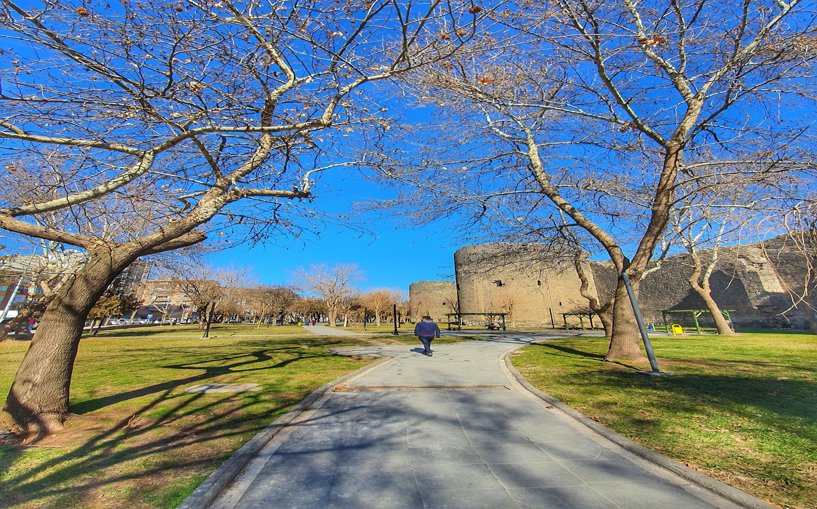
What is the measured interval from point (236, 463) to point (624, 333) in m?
8.47

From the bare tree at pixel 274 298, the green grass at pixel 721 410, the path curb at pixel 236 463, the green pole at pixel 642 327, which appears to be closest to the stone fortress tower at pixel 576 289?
the green grass at pixel 721 410

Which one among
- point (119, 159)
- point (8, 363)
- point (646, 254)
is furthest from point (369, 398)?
point (8, 363)

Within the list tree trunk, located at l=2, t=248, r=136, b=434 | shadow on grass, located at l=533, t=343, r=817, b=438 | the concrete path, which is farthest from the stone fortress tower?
the concrete path

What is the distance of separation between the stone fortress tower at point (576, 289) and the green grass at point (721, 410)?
1.42 metres

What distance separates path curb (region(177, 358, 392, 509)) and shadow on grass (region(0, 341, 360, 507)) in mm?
112

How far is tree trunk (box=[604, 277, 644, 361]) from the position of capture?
838 centimetres

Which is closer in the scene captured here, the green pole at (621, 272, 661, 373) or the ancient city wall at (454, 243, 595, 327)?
the green pole at (621, 272, 661, 373)

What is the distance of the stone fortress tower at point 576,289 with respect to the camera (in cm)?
1147

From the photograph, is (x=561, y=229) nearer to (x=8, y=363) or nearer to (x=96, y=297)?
(x=96, y=297)

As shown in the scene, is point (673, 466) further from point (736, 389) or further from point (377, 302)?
point (377, 302)

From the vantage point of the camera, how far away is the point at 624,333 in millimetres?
8453

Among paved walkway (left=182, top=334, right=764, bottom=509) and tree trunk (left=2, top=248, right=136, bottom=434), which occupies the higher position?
tree trunk (left=2, top=248, right=136, bottom=434)

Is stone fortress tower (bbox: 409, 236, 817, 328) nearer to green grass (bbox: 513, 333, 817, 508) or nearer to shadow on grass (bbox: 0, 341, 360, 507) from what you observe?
green grass (bbox: 513, 333, 817, 508)

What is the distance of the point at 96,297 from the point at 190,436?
2.37 m
